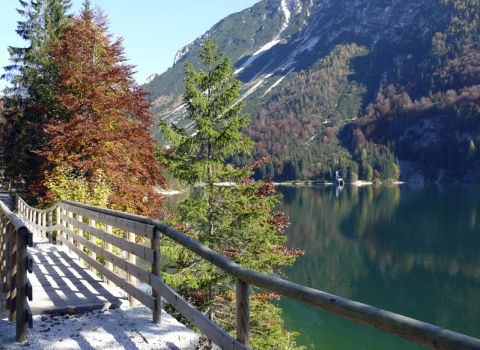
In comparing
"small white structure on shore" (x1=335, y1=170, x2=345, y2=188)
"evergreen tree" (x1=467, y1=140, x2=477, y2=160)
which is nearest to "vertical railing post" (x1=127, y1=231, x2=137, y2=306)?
"small white structure on shore" (x1=335, y1=170, x2=345, y2=188)

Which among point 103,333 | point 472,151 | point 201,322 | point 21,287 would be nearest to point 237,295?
point 201,322

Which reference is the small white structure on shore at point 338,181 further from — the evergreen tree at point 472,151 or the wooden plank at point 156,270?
the wooden plank at point 156,270

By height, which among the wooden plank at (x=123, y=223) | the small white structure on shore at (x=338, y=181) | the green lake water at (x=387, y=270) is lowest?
the green lake water at (x=387, y=270)

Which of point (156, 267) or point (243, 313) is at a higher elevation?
point (243, 313)

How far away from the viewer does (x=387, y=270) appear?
40.9 metres

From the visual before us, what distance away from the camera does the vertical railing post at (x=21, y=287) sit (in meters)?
5.38

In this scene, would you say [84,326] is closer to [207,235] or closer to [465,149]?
[207,235]

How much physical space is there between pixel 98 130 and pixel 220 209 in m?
5.26

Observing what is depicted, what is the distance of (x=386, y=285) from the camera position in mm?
36656

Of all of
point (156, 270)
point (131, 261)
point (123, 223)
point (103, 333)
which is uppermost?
point (123, 223)

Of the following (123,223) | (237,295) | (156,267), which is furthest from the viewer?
(123,223)

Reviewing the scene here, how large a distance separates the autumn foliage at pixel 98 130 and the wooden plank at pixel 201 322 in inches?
477

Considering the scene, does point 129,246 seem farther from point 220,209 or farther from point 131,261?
point 220,209

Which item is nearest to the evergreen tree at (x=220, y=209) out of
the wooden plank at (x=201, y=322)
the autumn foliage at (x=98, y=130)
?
the autumn foliage at (x=98, y=130)
